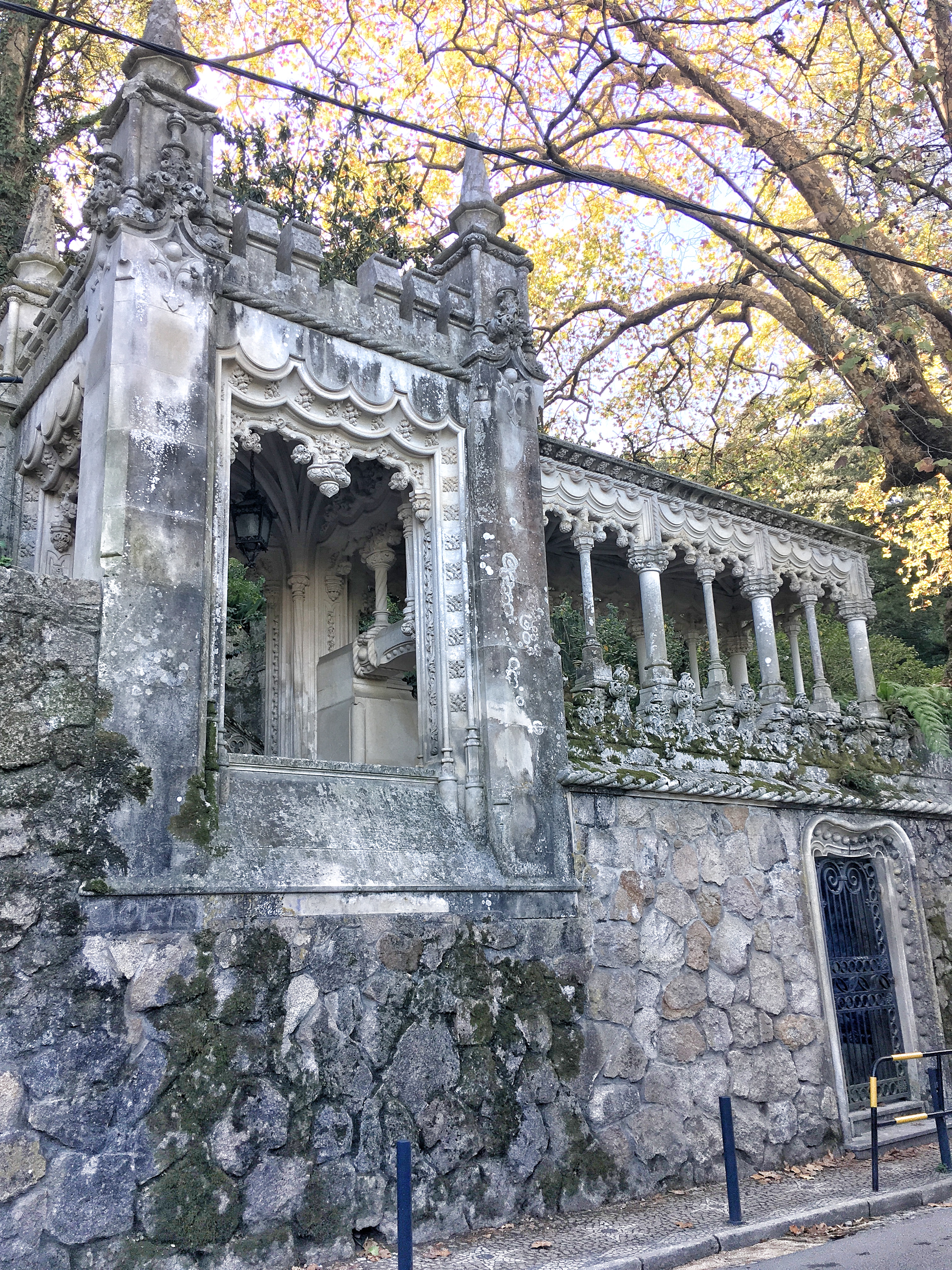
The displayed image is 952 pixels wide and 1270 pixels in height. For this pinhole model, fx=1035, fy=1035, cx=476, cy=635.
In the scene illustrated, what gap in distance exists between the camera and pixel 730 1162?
22.2 feet

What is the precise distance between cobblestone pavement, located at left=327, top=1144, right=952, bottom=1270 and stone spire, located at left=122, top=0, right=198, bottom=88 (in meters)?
7.94

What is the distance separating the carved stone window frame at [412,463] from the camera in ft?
24.8

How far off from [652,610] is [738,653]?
13.7 feet

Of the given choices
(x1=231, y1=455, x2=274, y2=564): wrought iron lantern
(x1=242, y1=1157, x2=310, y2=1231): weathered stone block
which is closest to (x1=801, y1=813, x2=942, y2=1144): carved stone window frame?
(x1=242, y1=1157, x2=310, y2=1231): weathered stone block

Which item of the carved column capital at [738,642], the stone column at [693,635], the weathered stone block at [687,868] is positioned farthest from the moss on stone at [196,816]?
the carved column capital at [738,642]

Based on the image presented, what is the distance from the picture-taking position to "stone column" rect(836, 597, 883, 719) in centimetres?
1173

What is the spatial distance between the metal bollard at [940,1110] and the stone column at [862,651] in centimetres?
427

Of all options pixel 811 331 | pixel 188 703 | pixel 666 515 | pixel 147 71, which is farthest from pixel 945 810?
pixel 147 71

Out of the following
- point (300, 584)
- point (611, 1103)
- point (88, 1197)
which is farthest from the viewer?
point (300, 584)

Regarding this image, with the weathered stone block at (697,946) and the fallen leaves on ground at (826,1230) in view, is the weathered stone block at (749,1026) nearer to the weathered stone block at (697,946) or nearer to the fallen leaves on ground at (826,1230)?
the weathered stone block at (697,946)

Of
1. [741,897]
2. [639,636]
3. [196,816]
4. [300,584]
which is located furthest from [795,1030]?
[300,584]

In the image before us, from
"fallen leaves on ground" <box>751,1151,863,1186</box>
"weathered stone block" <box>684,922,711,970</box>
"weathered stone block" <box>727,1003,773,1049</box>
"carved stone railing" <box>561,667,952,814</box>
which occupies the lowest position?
"fallen leaves on ground" <box>751,1151,863,1186</box>

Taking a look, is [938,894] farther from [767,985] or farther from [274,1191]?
[274,1191]

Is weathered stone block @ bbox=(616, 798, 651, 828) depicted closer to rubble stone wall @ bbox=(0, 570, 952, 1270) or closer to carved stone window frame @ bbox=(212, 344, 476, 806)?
rubble stone wall @ bbox=(0, 570, 952, 1270)
